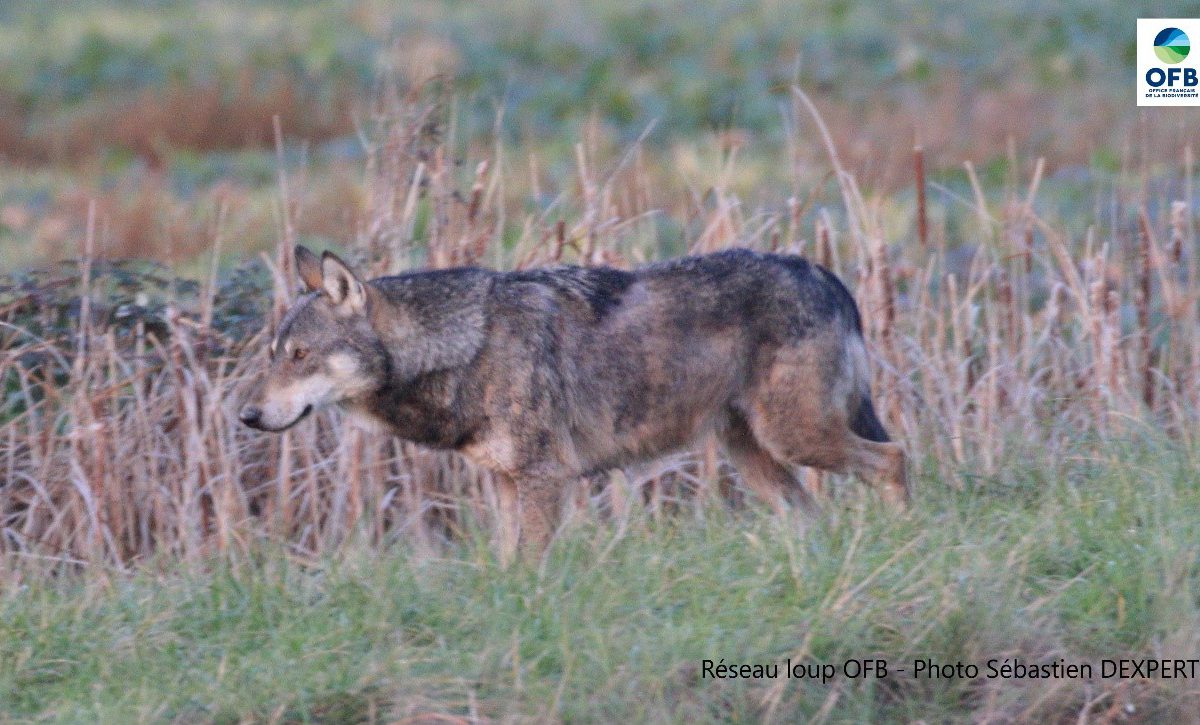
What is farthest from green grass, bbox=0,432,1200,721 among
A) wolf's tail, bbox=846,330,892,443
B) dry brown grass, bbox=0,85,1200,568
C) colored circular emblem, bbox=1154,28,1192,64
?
colored circular emblem, bbox=1154,28,1192,64

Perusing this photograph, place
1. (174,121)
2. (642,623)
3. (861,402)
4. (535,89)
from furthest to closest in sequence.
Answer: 1. (535,89)
2. (174,121)
3. (861,402)
4. (642,623)

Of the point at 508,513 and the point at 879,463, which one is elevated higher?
the point at 879,463

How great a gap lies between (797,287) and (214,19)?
2392cm

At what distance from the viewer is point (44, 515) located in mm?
6938

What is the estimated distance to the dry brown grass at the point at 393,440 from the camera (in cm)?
682

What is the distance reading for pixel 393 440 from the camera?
23.8 ft

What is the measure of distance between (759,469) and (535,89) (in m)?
17.1

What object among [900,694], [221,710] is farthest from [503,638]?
[900,694]

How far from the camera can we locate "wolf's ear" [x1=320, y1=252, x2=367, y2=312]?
586 cm

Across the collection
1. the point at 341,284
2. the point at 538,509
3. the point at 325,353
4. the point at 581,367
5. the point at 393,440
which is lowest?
the point at 538,509

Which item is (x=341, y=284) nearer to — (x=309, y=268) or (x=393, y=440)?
(x=309, y=268)

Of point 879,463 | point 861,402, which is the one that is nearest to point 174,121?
point 861,402

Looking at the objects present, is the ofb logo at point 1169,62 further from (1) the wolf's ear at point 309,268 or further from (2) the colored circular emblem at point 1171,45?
(1) the wolf's ear at point 309,268

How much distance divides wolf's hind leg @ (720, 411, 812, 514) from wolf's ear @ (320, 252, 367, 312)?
1.66m
